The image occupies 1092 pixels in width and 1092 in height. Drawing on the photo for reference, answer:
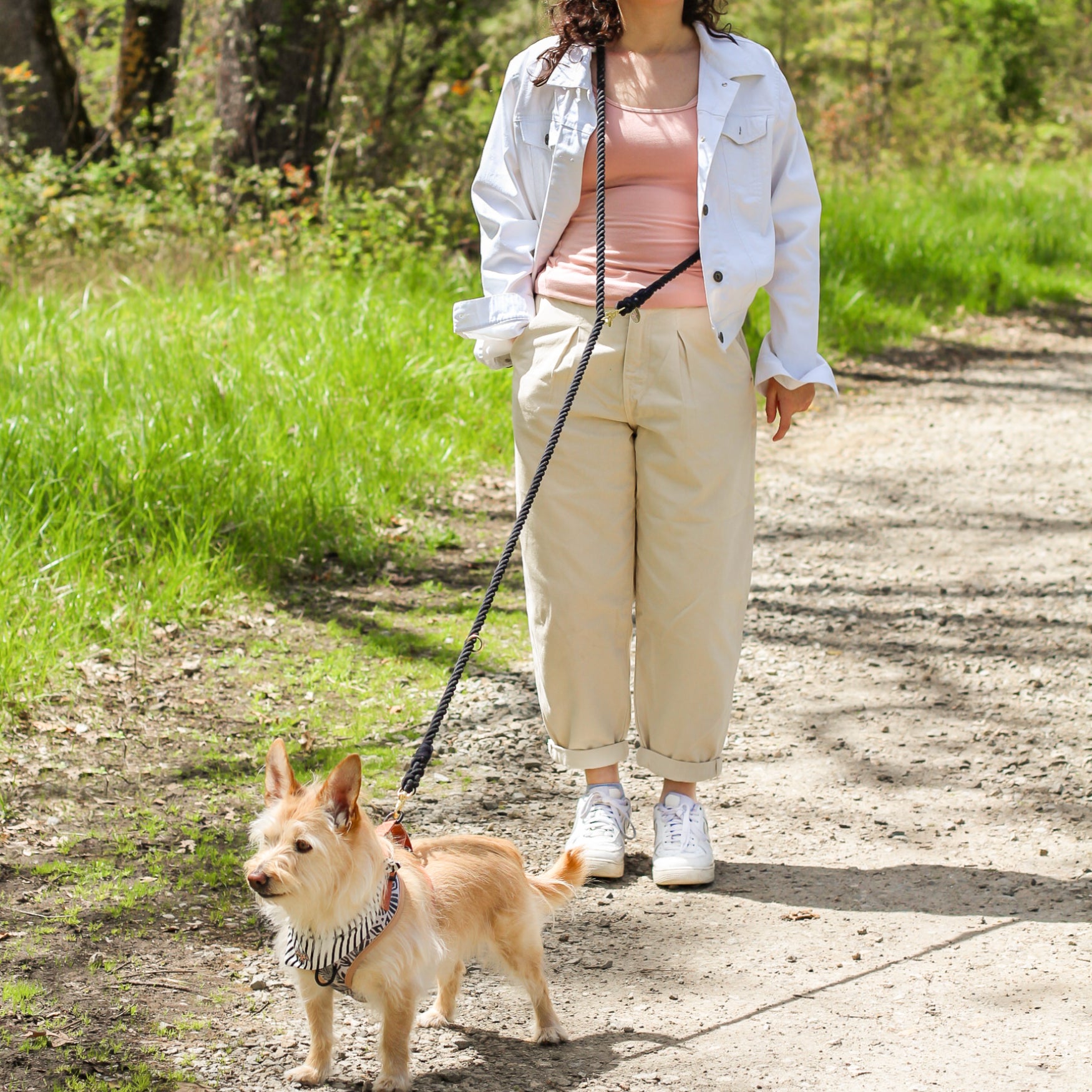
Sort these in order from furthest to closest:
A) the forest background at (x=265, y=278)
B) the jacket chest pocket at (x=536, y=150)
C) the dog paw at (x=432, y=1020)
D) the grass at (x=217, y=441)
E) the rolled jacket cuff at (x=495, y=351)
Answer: the forest background at (x=265, y=278), the grass at (x=217, y=441), the rolled jacket cuff at (x=495, y=351), the jacket chest pocket at (x=536, y=150), the dog paw at (x=432, y=1020)

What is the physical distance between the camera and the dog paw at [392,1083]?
2.14m

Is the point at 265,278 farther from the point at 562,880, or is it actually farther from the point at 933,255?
the point at 562,880

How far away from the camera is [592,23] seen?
2.82 metres

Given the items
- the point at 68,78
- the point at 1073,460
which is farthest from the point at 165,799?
the point at 68,78

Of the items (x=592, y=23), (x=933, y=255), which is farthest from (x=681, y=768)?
(x=933, y=255)

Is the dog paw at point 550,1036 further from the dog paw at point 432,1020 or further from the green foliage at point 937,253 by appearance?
the green foliage at point 937,253

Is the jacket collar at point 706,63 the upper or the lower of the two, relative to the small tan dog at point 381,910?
upper

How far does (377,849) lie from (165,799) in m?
1.55

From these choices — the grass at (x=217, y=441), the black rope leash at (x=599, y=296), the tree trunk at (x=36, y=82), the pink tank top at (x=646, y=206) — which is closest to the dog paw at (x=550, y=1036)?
the black rope leash at (x=599, y=296)

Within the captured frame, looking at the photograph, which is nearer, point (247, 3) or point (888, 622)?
point (888, 622)

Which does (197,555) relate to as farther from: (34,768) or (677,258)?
(677,258)

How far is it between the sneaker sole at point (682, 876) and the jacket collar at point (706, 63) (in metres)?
1.86

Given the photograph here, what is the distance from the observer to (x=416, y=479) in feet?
19.4

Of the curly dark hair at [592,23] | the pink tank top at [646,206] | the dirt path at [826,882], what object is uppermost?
the curly dark hair at [592,23]
